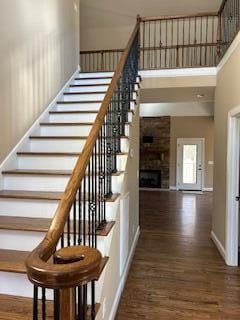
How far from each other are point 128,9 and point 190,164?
6.04m

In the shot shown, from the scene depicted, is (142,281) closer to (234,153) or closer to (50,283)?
(234,153)

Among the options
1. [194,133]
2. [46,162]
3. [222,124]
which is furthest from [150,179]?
[46,162]

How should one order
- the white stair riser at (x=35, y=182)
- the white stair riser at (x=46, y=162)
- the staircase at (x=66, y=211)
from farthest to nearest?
1. the white stair riser at (x=46, y=162)
2. the white stair riser at (x=35, y=182)
3. the staircase at (x=66, y=211)

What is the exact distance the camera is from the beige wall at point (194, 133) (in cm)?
1100

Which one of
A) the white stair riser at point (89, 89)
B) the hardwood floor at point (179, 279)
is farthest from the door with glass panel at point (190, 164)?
the white stair riser at point (89, 89)

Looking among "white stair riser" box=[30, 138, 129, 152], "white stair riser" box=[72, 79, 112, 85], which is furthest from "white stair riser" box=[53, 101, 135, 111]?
"white stair riser" box=[72, 79, 112, 85]

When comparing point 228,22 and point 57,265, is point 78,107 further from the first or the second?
point 57,265

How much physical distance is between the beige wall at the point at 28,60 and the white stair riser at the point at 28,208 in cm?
65

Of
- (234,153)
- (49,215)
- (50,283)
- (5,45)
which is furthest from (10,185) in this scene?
(234,153)

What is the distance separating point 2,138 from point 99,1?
6.26 meters

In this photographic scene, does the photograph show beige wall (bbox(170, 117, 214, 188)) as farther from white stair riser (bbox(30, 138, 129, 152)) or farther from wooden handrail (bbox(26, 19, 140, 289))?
wooden handrail (bbox(26, 19, 140, 289))

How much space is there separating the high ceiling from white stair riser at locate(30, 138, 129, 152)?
221 inches

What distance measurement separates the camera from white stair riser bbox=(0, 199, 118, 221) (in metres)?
2.67

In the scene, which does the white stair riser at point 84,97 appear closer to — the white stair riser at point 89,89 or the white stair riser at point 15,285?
the white stair riser at point 89,89
